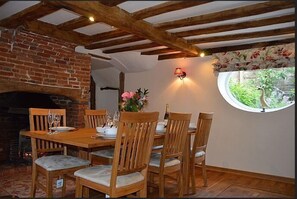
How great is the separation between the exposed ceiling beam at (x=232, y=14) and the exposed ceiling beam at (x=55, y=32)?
1464 millimetres

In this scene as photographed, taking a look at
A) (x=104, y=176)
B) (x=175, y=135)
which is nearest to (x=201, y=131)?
(x=175, y=135)

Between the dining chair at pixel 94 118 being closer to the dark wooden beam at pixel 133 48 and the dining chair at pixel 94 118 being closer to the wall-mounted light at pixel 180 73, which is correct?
the dark wooden beam at pixel 133 48

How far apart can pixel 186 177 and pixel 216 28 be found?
1876 mm

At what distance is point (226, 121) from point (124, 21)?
2.41m

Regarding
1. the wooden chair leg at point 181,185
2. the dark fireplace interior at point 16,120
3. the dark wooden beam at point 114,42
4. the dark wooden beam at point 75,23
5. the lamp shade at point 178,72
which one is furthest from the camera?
the lamp shade at point 178,72

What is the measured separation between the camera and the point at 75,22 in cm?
325

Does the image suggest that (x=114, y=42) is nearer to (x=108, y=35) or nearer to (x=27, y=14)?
(x=108, y=35)

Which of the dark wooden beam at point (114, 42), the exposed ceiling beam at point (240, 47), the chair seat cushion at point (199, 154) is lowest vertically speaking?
the chair seat cushion at point (199, 154)

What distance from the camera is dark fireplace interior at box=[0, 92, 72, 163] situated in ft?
12.7

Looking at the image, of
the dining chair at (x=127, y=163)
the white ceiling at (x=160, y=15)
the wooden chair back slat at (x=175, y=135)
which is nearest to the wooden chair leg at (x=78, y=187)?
the dining chair at (x=127, y=163)

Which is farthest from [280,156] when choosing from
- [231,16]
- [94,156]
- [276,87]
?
[94,156]

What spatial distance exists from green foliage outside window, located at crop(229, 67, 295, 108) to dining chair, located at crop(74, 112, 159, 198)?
8.88 ft

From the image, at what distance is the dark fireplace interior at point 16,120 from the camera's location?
3881mm

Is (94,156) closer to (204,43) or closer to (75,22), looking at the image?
(75,22)
